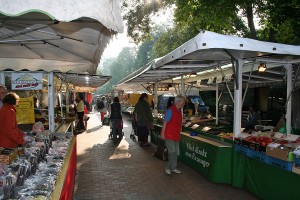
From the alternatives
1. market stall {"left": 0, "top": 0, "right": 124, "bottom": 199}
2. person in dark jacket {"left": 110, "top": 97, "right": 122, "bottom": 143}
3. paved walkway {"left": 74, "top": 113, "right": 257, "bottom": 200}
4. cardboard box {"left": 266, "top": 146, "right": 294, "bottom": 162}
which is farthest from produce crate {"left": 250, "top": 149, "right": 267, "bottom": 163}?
person in dark jacket {"left": 110, "top": 97, "right": 122, "bottom": 143}

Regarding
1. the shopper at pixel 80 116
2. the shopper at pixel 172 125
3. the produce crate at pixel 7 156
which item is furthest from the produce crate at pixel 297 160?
the shopper at pixel 80 116

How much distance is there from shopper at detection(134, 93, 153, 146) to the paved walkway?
1.68m

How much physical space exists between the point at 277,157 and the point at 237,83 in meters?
1.88

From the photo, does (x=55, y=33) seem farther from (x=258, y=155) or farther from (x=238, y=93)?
(x=258, y=155)

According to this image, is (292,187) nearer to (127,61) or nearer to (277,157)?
(277,157)

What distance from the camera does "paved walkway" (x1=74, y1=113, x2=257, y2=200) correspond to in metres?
5.80

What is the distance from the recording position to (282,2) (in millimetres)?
12289

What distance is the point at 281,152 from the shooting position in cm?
475

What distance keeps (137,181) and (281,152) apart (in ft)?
10.6

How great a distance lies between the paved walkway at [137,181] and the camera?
19.0 feet

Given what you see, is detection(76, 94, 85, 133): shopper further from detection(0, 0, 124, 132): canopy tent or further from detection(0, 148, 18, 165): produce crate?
detection(0, 148, 18, 165): produce crate

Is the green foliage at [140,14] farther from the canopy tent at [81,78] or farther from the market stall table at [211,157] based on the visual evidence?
the market stall table at [211,157]

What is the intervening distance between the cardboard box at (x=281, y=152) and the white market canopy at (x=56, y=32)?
3.19 metres

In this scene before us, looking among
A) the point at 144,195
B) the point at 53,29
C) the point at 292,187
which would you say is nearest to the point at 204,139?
the point at 144,195
